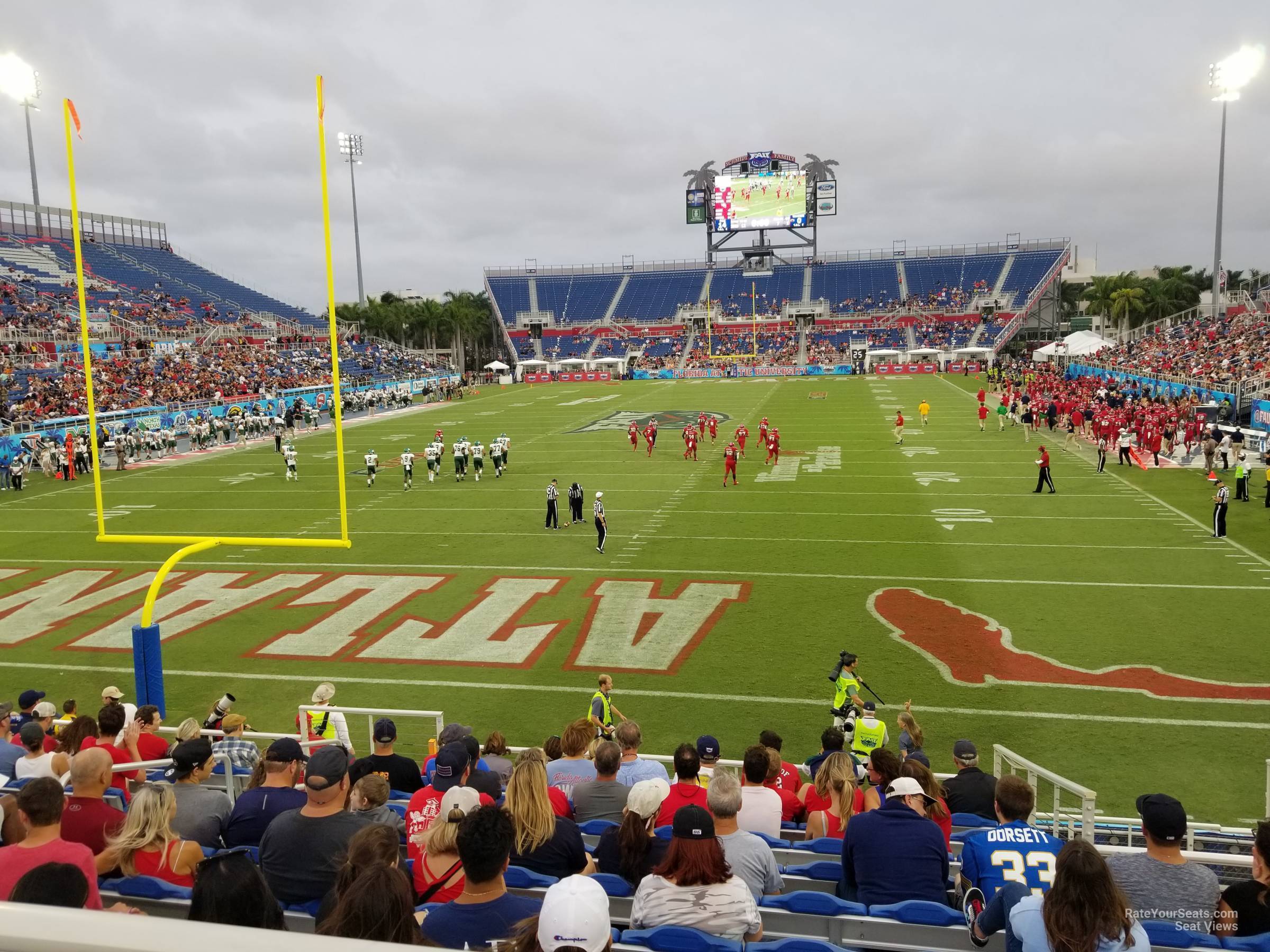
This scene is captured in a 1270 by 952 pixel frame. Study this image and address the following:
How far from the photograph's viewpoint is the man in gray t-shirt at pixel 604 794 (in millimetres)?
5641

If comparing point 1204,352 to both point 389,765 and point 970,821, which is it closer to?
point 970,821

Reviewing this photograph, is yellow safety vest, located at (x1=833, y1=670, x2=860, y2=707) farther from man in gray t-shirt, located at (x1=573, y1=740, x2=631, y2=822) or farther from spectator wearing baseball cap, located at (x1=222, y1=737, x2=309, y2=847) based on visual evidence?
spectator wearing baseball cap, located at (x1=222, y1=737, x2=309, y2=847)

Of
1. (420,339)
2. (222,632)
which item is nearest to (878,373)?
(420,339)

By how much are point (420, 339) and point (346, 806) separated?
88291 mm

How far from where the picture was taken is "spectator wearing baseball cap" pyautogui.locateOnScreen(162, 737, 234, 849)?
4.94 m

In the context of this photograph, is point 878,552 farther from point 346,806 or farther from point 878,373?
point 878,373

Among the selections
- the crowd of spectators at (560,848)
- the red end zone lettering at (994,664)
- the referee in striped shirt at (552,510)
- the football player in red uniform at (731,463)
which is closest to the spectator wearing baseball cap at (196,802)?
the crowd of spectators at (560,848)

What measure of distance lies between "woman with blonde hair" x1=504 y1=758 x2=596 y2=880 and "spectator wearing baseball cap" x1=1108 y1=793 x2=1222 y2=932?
97.2 inches

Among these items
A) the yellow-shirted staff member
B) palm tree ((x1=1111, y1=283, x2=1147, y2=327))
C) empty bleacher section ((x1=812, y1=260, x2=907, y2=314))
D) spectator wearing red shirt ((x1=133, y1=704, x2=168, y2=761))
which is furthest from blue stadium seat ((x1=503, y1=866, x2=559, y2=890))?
empty bleacher section ((x1=812, y1=260, x2=907, y2=314))

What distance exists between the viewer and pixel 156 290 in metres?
58.9

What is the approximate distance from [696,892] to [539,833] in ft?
3.41

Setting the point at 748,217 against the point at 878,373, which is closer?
the point at 878,373

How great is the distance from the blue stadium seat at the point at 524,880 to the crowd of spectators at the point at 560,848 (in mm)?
59

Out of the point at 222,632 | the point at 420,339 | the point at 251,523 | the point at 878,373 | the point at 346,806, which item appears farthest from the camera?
the point at 420,339
